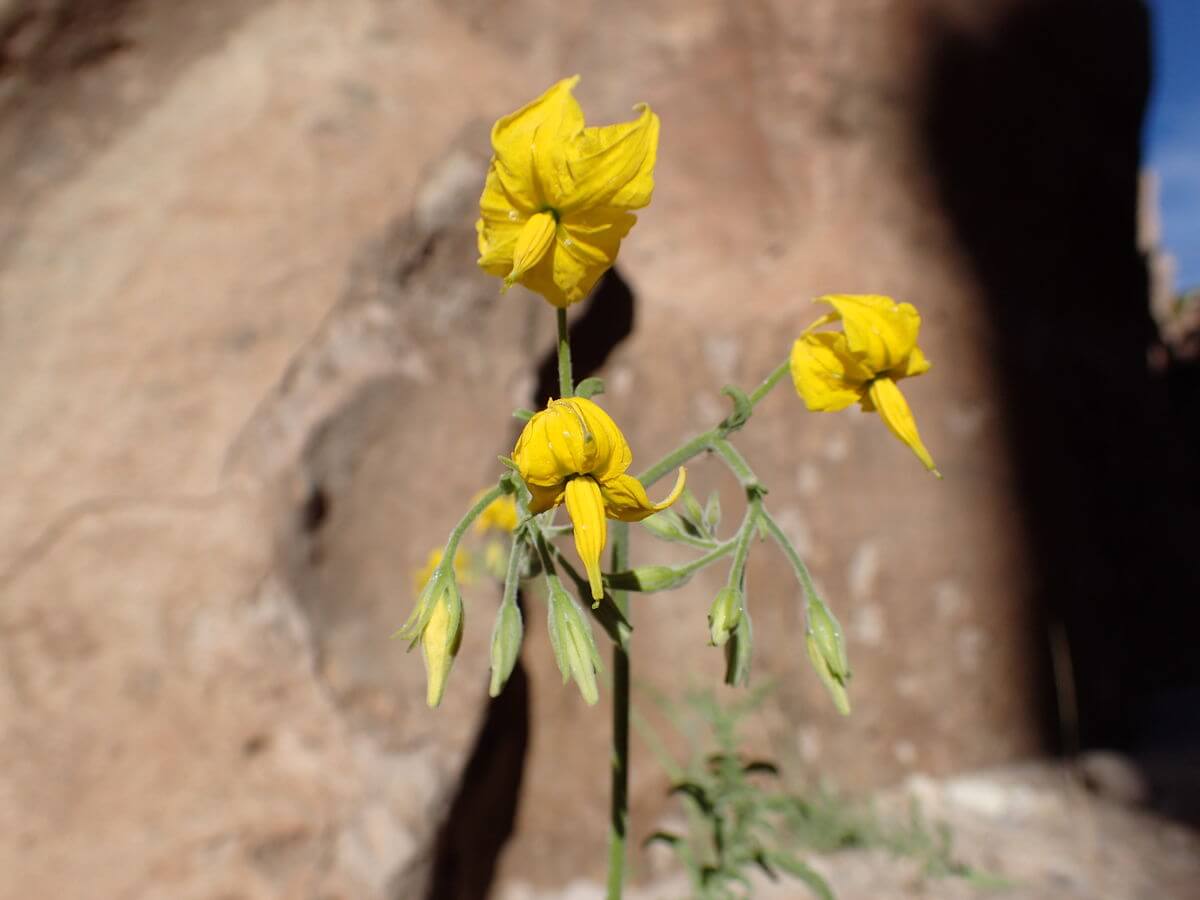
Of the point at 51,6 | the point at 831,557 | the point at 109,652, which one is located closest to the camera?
the point at 109,652

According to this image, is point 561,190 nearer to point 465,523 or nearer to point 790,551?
point 465,523

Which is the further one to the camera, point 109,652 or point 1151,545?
point 1151,545

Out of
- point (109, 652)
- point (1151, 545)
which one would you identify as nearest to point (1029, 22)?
point (1151, 545)

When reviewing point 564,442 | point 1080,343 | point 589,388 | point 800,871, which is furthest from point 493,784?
point 1080,343

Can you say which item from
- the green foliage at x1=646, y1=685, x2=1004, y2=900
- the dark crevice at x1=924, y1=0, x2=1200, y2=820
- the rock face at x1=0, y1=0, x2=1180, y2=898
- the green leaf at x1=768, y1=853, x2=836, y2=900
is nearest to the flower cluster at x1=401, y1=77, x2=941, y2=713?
the green leaf at x1=768, y1=853, x2=836, y2=900

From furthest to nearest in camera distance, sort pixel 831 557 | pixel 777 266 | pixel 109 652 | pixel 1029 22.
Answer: pixel 1029 22 < pixel 777 266 < pixel 831 557 < pixel 109 652

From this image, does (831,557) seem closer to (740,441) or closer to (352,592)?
(740,441)

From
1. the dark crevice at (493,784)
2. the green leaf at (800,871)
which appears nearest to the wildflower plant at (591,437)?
the green leaf at (800,871)
